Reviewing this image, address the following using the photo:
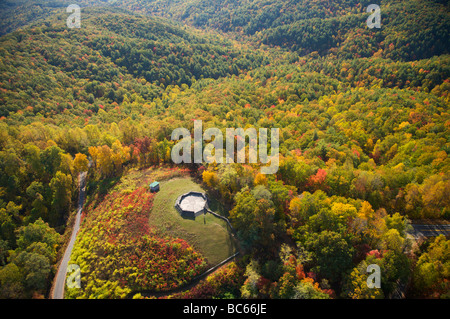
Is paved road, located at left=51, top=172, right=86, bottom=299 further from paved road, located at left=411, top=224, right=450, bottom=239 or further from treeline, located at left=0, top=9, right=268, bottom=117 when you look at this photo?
paved road, located at left=411, top=224, right=450, bottom=239

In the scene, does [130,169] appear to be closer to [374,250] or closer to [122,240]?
[122,240]

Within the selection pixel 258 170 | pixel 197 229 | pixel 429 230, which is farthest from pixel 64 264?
pixel 429 230

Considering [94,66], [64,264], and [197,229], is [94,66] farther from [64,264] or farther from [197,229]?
[197,229]

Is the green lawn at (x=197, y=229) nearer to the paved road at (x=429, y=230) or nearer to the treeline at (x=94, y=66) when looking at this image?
the paved road at (x=429, y=230)

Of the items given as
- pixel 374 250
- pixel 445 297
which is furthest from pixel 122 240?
pixel 445 297

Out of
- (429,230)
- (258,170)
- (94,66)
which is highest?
(94,66)
